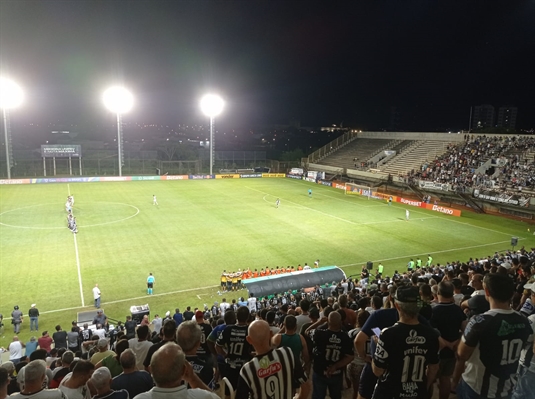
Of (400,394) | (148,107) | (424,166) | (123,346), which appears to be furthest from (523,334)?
(148,107)

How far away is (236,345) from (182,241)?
84.8ft

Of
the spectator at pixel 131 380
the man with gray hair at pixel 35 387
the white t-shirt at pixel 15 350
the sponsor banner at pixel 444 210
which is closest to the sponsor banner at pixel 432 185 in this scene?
the sponsor banner at pixel 444 210

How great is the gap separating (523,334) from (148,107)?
160440mm

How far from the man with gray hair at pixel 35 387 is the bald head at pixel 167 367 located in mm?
1727

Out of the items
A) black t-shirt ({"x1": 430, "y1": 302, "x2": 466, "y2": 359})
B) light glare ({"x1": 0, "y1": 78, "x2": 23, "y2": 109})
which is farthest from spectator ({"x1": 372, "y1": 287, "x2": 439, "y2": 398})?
light glare ({"x1": 0, "y1": 78, "x2": 23, "y2": 109})

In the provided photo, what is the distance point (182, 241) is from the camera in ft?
100.0

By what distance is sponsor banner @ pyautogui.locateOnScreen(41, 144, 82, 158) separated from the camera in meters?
64.5

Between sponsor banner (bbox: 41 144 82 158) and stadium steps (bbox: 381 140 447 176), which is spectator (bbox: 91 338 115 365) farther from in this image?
sponsor banner (bbox: 41 144 82 158)

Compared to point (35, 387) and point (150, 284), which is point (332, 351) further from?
point (150, 284)

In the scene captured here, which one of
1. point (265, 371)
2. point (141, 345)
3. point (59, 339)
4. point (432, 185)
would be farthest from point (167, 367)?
point (432, 185)

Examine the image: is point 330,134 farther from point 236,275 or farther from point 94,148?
point 236,275

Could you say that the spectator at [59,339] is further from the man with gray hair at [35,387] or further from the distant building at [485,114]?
the distant building at [485,114]

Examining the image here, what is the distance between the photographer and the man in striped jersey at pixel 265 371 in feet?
13.0

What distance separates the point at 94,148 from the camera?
94812 mm
